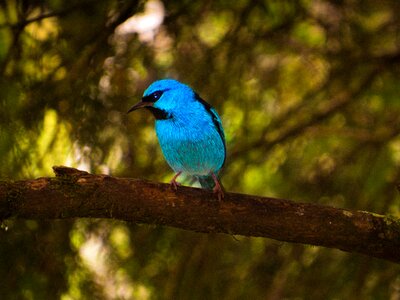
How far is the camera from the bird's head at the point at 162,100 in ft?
16.0

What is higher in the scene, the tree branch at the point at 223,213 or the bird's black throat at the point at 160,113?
the bird's black throat at the point at 160,113

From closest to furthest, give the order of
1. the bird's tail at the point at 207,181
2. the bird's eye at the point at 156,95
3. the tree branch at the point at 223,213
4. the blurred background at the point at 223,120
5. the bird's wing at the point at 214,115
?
the tree branch at the point at 223,213
the blurred background at the point at 223,120
the bird's eye at the point at 156,95
the bird's wing at the point at 214,115
the bird's tail at the point at 207,181

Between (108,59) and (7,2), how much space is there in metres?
0.86

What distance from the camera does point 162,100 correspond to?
4.90 m

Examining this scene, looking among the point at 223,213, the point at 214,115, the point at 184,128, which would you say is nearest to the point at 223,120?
the point at 214,115

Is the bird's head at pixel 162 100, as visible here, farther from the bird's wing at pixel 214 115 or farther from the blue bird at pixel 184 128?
the bird's wing at pixel 214 115

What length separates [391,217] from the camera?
392 cm

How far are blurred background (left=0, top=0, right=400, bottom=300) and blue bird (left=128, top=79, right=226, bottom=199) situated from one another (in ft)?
1.11

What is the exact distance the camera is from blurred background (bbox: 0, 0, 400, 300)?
457 centimetres

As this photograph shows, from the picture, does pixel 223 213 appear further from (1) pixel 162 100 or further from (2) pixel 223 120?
(2) pixel 223 120

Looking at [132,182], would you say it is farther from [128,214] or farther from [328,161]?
[328,161]

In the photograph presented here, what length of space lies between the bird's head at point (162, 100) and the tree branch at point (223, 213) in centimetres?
109

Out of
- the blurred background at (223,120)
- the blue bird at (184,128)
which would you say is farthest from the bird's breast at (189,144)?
the blurred background at (223,120)

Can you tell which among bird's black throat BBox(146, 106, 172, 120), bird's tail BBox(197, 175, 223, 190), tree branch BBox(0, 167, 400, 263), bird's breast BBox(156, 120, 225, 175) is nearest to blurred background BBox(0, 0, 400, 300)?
bird's tail BBox(197, 175, 223, 190)
